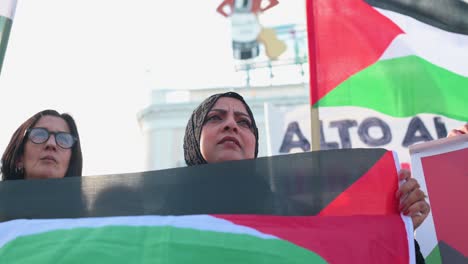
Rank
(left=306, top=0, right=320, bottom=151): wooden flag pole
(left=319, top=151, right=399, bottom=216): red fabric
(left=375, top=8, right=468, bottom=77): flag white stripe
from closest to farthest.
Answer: (left=319, top=151, right=399, bottom=216): red fabric < (left=306, top=0, right=320, bottom=151): wooden flag pole < (left=375, top=8, right=468, bottom=77): flag white stripe

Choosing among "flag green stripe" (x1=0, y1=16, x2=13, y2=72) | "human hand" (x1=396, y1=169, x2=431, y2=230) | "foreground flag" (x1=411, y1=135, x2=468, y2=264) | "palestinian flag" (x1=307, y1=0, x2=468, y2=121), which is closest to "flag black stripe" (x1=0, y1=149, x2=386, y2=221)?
"human hand" (x1=396, y1=169, x2=431, y2=230)

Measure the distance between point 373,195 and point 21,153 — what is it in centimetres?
121

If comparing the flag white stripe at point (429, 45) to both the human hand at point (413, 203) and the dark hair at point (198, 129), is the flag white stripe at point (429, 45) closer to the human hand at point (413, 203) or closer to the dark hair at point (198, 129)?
the dark hair at point (198, 129)

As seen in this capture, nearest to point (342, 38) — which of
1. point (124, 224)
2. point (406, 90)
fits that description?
point (406, 90)

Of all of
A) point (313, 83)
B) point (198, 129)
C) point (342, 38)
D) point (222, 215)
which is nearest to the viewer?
point (222, 215)

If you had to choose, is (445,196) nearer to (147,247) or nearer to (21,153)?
(147,247)

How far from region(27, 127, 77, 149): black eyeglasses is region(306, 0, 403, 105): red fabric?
1001 millimetres

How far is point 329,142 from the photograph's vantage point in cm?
344

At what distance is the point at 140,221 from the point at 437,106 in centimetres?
156

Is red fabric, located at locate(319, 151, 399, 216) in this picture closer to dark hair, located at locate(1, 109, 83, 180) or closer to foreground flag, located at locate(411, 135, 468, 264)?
foreground flag, located at locate(411, 135, 468, 264)

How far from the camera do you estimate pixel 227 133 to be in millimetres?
2287

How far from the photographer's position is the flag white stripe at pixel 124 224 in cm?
195

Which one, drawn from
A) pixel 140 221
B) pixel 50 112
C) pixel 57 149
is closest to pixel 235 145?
pixel 140 221

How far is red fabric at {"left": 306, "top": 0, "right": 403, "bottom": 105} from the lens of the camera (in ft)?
9.52
